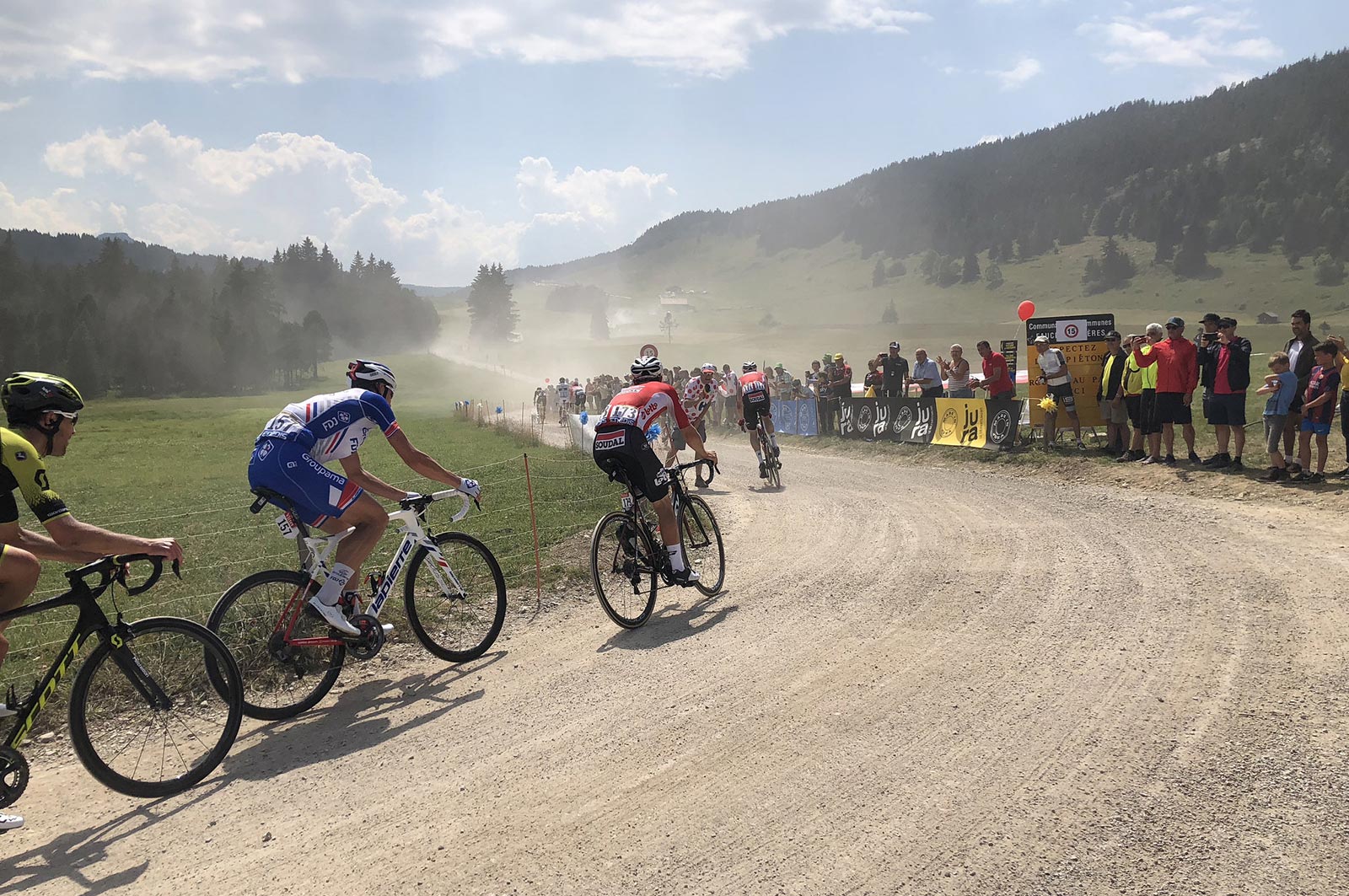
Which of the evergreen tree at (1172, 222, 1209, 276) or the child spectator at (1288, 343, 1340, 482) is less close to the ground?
the evergreen tree at (1172, 222, 1209, 276)

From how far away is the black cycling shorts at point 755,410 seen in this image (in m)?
15.2

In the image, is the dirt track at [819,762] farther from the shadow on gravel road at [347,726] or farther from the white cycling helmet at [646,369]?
the white cycling helmet at [646,369]

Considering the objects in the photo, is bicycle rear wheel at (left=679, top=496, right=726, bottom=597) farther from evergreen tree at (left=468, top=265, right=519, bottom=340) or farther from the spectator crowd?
evergreen tree at (left=468, top=265, right=519, bottom=340)

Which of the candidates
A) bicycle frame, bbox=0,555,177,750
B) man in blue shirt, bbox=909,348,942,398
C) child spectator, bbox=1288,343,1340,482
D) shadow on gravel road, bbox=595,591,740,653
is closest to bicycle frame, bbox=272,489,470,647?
bicycle frame, bbox=0,555,177,750

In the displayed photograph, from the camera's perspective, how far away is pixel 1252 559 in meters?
8.25

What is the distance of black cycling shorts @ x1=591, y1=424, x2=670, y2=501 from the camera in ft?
24.5

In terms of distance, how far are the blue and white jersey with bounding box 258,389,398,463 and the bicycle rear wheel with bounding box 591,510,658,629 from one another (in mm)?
2121

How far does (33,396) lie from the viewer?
432cm

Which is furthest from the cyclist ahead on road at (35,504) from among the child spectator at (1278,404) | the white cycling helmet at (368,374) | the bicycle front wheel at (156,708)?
the child spectator at (1278,404)

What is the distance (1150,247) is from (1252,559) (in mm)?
169425

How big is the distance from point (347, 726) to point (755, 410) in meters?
10.7

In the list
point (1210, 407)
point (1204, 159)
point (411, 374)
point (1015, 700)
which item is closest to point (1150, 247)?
point (1204, 159)

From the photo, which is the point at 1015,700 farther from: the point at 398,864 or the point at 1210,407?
the point at 1210,407

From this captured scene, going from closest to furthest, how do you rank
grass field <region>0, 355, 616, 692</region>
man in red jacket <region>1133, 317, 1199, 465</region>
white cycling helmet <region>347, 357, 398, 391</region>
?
white cycling helmet <region>347, 357, 398, 391</region>
grass field <region>0, 355, 616, 692</region>
man in red jacket <region>1133, 317, 1199, 465</region>
